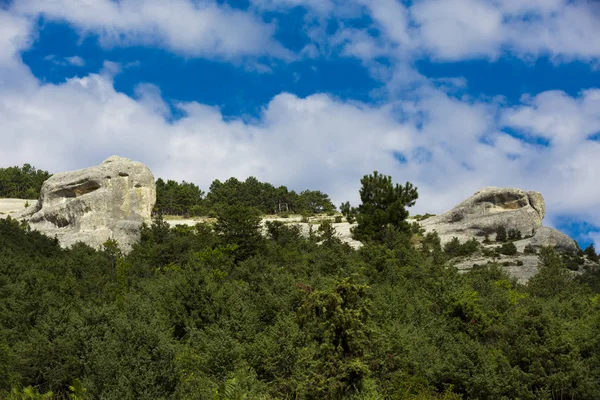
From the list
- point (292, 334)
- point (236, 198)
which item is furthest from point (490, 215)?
point (292, 334)

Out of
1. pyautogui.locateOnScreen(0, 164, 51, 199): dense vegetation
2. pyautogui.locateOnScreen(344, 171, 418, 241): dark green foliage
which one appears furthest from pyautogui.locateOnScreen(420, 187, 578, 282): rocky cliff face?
pyautogui.locateOnScreen(0, 164, 51, 199): dense vegetation

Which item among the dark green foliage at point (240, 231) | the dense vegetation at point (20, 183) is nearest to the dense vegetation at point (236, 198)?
the dense vegetation at point (20, 183)

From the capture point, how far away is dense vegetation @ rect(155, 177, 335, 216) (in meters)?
95.7

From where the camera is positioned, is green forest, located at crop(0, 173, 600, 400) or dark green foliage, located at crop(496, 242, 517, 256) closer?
green forest, located at crop(0, 173, 600, 400)

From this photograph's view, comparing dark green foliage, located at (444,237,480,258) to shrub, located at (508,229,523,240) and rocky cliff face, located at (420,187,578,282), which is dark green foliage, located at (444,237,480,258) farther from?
shrub, located at (508,229,523,240)

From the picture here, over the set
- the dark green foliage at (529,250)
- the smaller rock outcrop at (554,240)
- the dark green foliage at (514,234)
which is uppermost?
the dark green foliage at (514,234)

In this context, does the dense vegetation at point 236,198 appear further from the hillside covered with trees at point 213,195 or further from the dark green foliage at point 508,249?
the dark green foliage at point 508,249

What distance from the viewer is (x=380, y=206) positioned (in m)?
57.0

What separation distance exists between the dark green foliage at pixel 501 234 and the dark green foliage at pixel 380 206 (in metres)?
14.9

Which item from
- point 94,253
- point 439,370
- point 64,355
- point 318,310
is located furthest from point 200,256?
point 318,310

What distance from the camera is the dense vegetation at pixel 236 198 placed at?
9569 centimetres

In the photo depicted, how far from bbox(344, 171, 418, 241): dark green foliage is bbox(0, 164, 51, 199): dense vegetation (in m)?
72.3

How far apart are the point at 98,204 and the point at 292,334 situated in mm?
47359

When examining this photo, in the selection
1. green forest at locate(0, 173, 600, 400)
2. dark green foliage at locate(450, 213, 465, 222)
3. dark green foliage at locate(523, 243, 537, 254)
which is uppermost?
dark green foliage at locate(450, 213, 465, 222)
